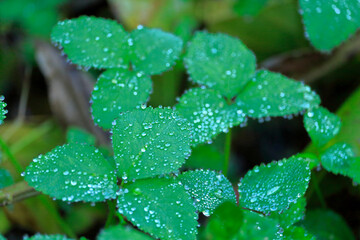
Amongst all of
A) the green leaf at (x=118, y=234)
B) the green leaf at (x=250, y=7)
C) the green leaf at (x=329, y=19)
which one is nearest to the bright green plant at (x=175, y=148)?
the green leaf at (x=118, y=234)

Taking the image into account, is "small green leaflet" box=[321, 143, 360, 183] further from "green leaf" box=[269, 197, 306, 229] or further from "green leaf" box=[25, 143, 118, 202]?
"green leaf" box=[25, 143, 118, 202]

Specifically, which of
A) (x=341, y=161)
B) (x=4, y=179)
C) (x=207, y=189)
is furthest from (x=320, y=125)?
(x=4, y=179)

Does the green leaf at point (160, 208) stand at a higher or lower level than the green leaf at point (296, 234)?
higher

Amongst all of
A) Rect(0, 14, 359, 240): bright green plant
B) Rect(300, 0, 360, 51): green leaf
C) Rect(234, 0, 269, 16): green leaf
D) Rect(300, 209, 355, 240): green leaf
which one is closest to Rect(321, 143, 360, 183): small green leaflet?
Rect(0, 14, 359, 240): bright green plant

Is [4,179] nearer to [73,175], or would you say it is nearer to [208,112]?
[73,175]

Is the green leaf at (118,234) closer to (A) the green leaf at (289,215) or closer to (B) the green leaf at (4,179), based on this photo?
(A) the green leaf at (289,215)

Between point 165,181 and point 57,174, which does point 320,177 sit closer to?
point 165,181
